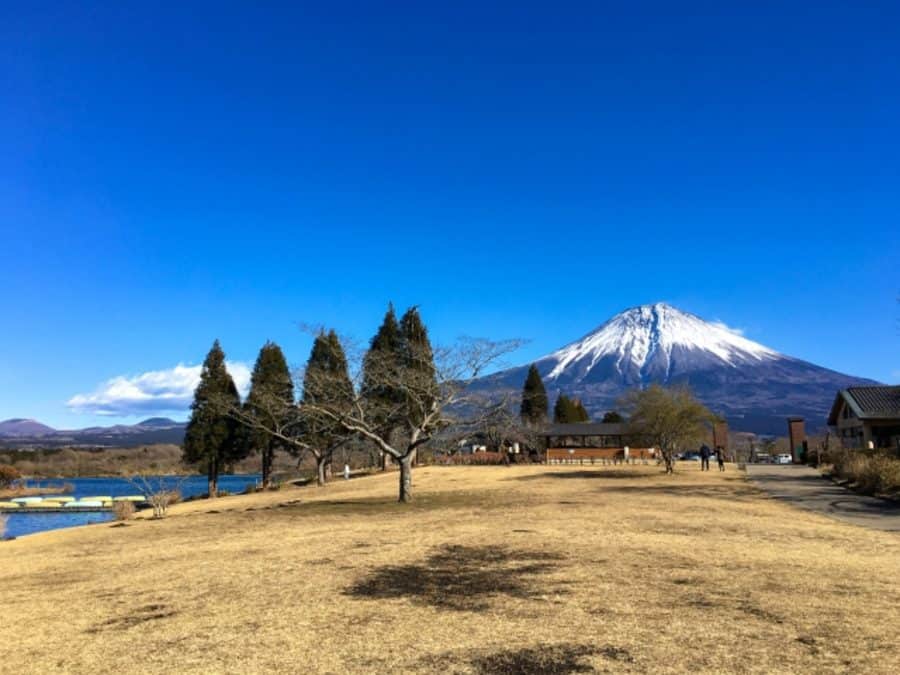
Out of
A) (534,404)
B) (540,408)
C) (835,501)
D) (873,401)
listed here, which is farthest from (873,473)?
(540,408)

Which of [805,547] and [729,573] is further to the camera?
[805,547]

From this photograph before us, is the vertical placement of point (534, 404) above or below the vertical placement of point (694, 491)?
above

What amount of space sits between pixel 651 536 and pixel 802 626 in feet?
22.5

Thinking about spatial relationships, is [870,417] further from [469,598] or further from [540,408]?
[469,598]

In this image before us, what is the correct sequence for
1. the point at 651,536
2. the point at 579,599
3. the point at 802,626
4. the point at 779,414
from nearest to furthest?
1. the point at 802,626
2. the point at 579,599
3. the point at 651,536
4. the point at 779,414

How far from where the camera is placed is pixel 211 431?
44.1 m

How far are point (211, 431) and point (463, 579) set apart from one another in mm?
37915

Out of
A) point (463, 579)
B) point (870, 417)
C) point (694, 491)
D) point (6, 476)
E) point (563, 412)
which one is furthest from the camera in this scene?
point (563, 412)

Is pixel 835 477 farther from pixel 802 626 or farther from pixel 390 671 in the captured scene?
pixel 390 671

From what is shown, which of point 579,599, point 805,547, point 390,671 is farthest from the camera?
point 805,547

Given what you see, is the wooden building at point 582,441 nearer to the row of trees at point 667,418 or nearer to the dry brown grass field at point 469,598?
the row of trees at point 667,418

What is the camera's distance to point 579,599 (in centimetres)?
803

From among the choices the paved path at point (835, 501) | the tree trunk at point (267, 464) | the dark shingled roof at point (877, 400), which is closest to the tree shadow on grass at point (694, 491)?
the paved path at point (835, 501)

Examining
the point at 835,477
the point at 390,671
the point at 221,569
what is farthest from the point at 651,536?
the point at 835,477
